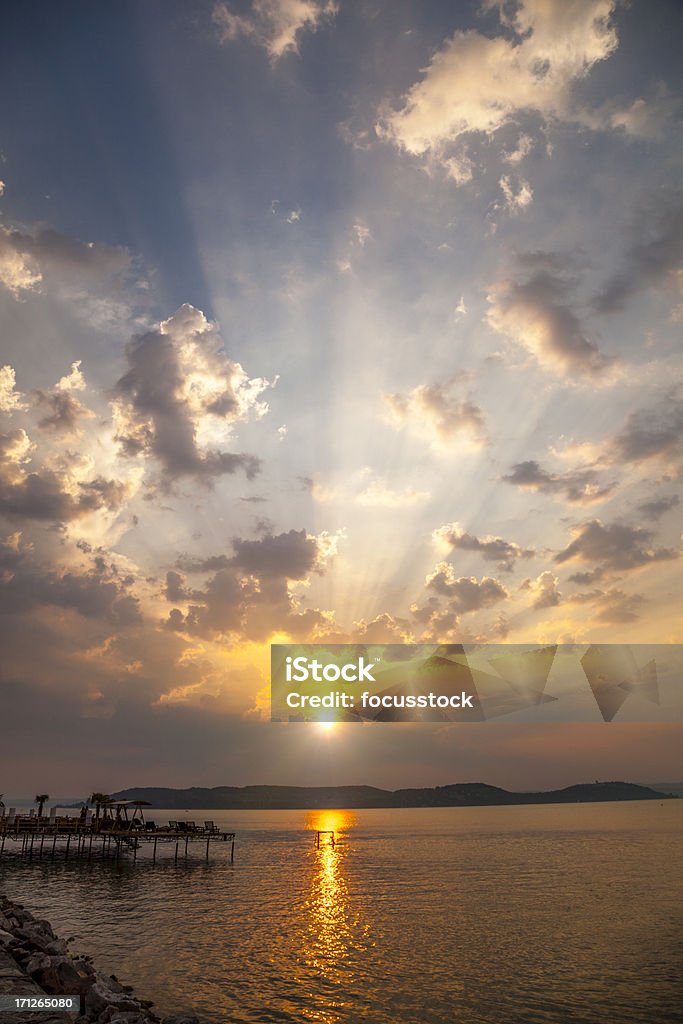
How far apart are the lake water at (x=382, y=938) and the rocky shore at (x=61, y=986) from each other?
9.03 feet

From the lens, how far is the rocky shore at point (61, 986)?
1958cm

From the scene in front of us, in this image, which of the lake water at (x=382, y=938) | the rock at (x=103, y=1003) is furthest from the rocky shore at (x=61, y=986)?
the lake water at (x=382, y=938)

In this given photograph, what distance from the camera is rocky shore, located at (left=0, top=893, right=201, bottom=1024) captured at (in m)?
19.6

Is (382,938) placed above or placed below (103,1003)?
below

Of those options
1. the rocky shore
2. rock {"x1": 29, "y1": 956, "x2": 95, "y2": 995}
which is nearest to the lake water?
the rocky shore

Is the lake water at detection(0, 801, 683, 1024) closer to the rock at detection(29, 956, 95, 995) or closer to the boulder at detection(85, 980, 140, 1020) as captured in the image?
the boulder at detection(85, 980, 140, 1020)

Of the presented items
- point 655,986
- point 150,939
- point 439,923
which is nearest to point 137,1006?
point 150,939

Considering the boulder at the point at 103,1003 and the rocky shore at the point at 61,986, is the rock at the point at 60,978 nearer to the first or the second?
the rocky shore at the point at 61,986

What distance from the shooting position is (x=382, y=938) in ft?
125

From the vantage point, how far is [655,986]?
2816cm

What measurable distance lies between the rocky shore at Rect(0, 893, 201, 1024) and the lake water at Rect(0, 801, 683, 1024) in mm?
2753

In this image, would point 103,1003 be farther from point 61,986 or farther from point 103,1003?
point 61,986

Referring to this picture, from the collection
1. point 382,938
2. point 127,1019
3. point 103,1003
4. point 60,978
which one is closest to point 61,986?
point 60,978

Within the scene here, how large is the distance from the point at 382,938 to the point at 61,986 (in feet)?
70.7
